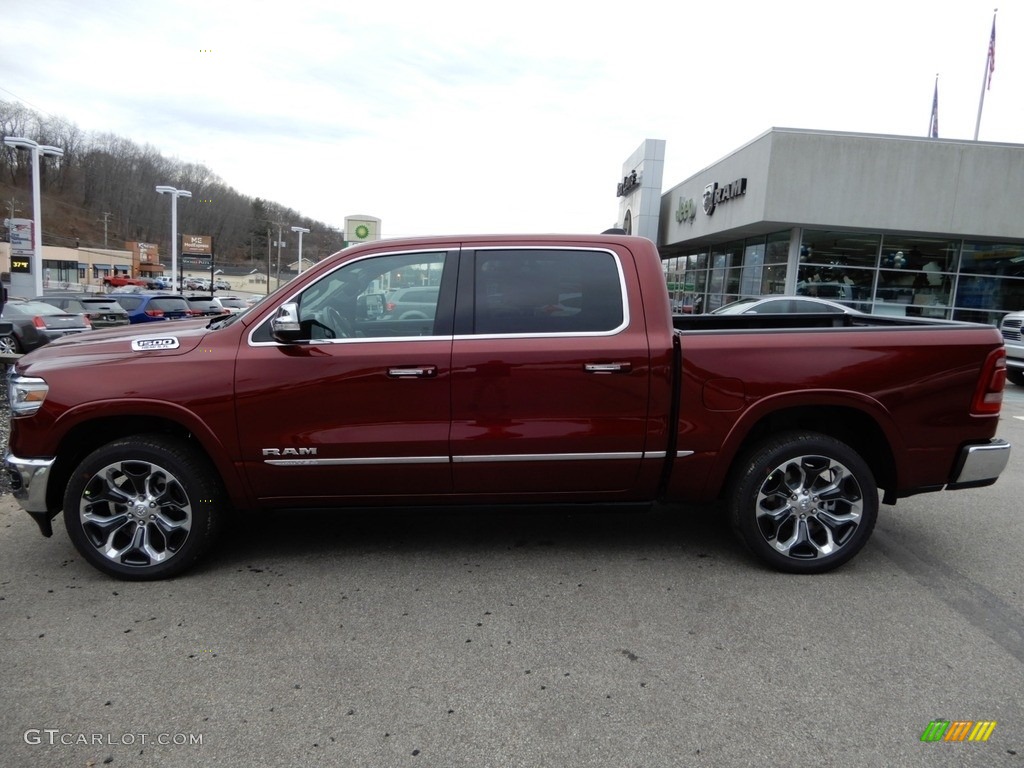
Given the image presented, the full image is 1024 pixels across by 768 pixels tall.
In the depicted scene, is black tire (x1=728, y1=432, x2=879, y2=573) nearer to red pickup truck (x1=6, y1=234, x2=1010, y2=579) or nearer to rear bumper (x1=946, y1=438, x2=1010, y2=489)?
red pickup truck (x1=6, y1=234, x2=1010, y2=579)

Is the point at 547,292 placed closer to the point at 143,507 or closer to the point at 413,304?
the point at 413,304

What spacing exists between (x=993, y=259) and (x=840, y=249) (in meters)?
4.30

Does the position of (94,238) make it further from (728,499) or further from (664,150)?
(728,499)

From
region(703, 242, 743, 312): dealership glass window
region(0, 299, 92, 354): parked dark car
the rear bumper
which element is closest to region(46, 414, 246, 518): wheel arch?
the rear bumper

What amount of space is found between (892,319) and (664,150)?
92.2ft

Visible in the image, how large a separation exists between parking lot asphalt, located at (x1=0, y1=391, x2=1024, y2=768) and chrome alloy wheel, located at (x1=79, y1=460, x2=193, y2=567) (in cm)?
20

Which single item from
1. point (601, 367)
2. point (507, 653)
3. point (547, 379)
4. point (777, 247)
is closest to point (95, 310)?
point (547, 379)

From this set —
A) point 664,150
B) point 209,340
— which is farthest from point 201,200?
point 209,340

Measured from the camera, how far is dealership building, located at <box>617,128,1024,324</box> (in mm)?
19719

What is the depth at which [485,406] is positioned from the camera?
3.88m

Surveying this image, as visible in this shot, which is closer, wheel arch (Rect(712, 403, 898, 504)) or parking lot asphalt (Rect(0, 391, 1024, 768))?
parking lot asphalt (Rect(0, 391, 1024, 768))

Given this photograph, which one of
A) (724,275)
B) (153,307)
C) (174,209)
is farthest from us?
(174,209)

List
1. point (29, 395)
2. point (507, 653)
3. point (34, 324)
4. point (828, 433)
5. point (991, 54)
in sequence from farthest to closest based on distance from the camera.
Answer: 1. point (991, 54)
2. point (34, 324)
3. point (828, 433)
4. point (29, 395)
5. point (507, 653)

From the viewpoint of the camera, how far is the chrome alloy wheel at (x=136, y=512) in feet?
12.8
